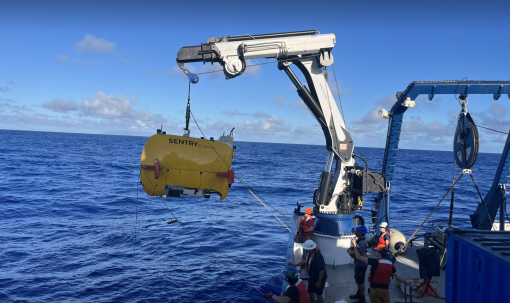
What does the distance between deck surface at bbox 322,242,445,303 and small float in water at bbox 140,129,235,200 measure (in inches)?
152

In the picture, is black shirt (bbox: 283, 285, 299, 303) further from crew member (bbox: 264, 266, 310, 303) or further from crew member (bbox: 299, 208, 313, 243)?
crew member (bbox: 299, 208, 313, 243)

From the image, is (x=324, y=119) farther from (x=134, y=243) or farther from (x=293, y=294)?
(x=134, y=243)

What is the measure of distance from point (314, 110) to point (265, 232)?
10565mm


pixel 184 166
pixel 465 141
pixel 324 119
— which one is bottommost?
pixel 184 166

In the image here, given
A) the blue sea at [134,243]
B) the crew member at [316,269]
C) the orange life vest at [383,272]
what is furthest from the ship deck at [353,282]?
the blue sea at [134,243]

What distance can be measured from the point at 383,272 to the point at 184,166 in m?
5.58

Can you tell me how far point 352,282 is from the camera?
8.66 meters

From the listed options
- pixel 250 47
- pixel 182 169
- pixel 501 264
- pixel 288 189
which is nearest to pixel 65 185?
pixel 288 189

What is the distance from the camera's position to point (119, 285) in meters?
11.0

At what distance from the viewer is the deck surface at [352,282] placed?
775 centimetres

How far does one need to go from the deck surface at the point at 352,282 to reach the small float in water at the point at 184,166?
386 centimetres

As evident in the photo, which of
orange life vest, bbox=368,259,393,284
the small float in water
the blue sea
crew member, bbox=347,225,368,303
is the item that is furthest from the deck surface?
the small float in water

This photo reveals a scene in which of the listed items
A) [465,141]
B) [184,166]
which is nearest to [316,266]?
[184,166]

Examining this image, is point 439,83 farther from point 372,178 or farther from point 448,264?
point 448,264
